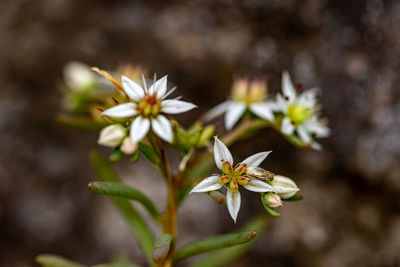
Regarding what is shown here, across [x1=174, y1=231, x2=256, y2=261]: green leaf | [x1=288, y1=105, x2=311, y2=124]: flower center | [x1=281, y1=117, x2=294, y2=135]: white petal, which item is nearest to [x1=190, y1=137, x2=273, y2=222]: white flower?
[x1=174, y1=231, x2=256, y2=261]: green leaf

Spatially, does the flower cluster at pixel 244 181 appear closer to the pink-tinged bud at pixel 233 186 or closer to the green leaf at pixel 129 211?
the pink-tinged bud at pixel 233 186

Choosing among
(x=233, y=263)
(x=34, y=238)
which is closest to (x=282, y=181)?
(x=233, y=263)

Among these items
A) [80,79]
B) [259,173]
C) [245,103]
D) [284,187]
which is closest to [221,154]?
[259,173]

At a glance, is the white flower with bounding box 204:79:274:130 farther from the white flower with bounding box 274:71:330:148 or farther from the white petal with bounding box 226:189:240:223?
the white petal with bounding box 226:189:240:223

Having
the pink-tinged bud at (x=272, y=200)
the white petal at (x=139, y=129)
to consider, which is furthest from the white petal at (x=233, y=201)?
the white petal at (x=139, y=129)

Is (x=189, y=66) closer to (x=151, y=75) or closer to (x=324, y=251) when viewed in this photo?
(x=151, y=75)
